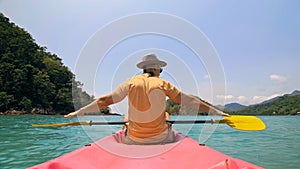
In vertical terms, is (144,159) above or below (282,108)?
below

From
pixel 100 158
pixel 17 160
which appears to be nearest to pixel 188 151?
pixel 100 158

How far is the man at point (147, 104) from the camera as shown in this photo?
2.74 m

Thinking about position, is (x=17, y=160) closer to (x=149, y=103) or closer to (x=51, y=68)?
(x=149, y=103)

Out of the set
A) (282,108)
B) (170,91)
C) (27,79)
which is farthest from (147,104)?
(282,108)

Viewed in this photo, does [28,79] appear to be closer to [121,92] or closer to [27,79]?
[27,79]

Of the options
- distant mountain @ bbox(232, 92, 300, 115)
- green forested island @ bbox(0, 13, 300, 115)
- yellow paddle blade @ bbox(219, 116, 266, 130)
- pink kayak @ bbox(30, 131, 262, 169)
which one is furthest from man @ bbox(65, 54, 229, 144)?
distant mountain @ bbox(232, 92, 300, 115)

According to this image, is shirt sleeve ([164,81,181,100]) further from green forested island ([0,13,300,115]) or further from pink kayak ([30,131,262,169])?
green forested island ([0,13,300,115])

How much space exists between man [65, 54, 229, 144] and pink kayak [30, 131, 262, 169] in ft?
1.09

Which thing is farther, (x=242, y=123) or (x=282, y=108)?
(x=282, y=108)

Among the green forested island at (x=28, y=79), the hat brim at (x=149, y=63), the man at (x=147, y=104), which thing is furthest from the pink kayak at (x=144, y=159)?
the green forested island at (x=28, y=79)

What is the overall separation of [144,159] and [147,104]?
27.2 inches

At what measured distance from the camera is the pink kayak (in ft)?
6.30

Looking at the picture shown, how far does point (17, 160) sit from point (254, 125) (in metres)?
4.00

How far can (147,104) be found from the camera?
276 centimetres
